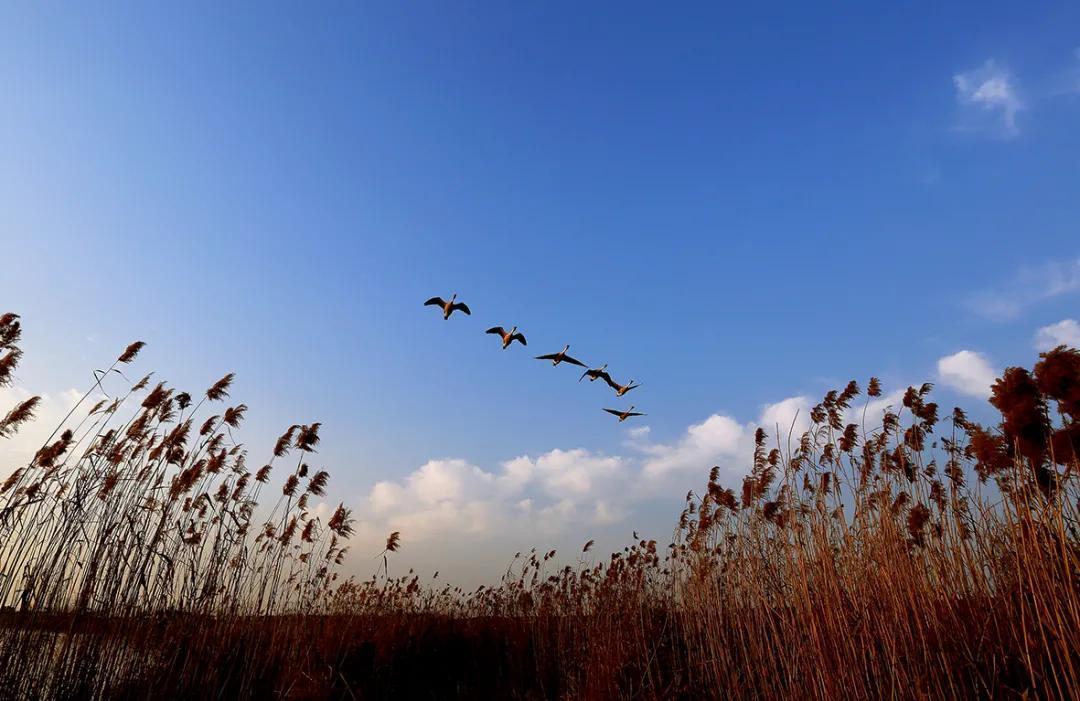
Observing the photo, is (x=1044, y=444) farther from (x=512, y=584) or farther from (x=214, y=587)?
(x=512, y=584)

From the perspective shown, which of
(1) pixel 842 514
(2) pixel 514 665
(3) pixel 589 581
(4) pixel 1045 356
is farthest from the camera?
(3) pixel 589 581

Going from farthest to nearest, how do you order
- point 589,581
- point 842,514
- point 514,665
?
point 589,581
point 514,665
point 842,514

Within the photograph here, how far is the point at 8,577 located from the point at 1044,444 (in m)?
7.07

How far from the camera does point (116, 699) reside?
493 centimetres

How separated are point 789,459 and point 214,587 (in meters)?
5.56

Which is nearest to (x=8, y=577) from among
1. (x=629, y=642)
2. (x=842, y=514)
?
(x=629, y=642)

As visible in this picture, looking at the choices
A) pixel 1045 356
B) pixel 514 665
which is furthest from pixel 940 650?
pixel 514 665

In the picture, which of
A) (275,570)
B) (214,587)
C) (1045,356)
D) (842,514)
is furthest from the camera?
(275,570)

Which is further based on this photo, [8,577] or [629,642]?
[629,642]

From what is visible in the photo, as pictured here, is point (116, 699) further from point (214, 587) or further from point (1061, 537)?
point (1061, 537)

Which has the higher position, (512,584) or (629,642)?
(512,584)

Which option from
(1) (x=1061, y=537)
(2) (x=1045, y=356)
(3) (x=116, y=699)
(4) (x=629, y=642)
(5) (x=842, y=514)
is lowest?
(3) (x=116, y=699)

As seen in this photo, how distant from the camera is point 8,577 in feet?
16.2

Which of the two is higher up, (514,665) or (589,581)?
(589,581)
